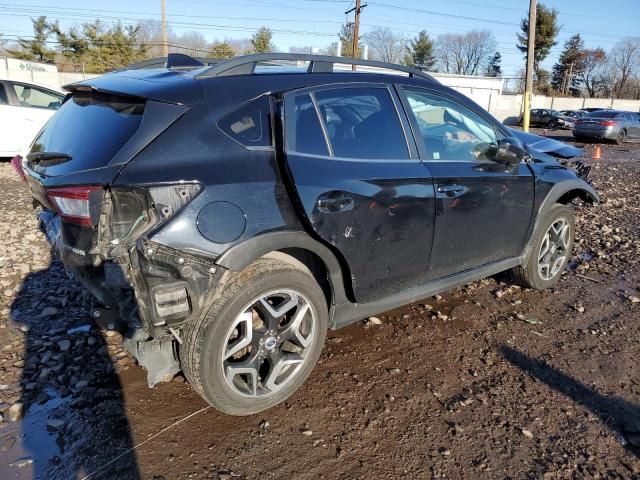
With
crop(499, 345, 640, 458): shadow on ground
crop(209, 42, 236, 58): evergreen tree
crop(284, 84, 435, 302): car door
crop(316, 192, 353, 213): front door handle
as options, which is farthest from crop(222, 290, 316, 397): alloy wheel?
crop(209, 42, 236, 58): evergreen tree

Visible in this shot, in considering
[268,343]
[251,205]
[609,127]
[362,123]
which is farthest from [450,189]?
[609,127]

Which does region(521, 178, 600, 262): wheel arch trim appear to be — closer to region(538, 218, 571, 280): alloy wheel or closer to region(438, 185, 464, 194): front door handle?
region(538, 218, 571, 280): alloy wheel

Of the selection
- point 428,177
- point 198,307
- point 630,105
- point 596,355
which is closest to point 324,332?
point 198,307

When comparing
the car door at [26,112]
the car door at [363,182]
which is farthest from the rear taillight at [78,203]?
the car door at [26,112]

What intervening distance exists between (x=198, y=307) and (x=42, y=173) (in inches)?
43.5

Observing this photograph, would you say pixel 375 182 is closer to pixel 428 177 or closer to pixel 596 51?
pixel 428 177

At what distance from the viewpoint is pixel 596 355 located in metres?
3.35

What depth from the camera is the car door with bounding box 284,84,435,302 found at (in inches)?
103

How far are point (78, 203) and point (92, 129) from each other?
483 mm

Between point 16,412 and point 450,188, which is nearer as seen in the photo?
point 16,412

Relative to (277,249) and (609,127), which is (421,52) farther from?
(277,249)

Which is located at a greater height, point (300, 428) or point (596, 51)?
point (596, 51)

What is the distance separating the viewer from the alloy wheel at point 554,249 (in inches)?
170

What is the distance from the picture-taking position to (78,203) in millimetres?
2248
